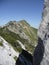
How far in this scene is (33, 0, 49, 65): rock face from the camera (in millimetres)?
33250

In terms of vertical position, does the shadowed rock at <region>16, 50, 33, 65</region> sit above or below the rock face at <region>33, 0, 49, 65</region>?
above

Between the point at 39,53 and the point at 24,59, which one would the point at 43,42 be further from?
the point at 24,59

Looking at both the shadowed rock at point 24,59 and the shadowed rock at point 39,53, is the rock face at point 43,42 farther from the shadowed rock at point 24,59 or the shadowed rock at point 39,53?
the shadowed rock at point 24,59

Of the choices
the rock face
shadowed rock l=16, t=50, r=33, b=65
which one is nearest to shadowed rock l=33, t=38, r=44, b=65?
the rock face

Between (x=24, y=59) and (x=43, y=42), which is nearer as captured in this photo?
(x=43, y=42)

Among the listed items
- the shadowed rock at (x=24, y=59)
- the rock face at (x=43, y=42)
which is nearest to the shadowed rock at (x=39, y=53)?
the rock face at (x=43, y=42)

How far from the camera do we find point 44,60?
33.2m

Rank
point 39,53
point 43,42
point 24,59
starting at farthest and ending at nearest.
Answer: point 24,59 < point 39,53 < point 43,42

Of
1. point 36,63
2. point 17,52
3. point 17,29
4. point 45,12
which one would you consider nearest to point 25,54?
point 17,52

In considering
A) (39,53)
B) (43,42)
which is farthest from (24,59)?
(43,42)

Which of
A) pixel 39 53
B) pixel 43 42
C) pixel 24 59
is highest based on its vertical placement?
pixel 24 59

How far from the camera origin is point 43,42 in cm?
3456

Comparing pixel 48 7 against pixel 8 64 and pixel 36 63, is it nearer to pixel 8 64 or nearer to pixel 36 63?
pixel 36 63

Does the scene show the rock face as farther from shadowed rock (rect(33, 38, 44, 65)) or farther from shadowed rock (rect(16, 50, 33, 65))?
shadowed rock (rect(16, 50, 33, 65))
